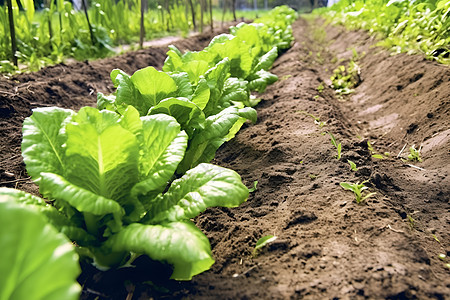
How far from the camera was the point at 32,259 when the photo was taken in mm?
768

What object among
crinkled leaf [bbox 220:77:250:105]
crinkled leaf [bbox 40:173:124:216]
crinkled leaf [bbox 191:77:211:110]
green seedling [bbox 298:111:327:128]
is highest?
crinkled leaf [bbox 191:77:211:110]

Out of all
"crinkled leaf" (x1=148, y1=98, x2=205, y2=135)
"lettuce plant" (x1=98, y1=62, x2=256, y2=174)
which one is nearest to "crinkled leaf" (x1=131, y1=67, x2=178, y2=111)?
"lettuce plant" (x1=98, y1=62, x2=256, y2=174)

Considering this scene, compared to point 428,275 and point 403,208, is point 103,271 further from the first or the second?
point 403,208

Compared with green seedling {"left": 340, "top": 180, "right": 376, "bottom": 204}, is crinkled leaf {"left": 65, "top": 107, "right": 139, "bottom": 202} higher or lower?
higher

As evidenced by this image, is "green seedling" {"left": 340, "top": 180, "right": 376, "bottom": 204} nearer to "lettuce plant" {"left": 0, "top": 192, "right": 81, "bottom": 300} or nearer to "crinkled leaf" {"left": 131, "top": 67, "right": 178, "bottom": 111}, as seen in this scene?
"crinkled leaf" {"left": 131, "top": 67, "right": 178, "bottom": 111}

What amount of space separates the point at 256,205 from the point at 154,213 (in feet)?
2.37

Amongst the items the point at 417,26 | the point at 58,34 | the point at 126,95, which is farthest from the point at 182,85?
the point at 58,34

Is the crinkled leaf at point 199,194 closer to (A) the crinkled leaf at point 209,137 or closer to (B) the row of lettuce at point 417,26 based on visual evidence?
(A) the crinkled leaf at point 209,137

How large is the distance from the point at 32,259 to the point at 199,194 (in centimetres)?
74

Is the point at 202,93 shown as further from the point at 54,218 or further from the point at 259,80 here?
the point at 259,80

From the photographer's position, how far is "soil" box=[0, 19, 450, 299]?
56.1 inches

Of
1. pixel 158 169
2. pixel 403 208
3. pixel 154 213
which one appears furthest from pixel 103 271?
pixel 403 208

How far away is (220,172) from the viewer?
1.51 m

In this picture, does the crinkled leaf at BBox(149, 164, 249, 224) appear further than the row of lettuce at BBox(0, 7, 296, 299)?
Yes
